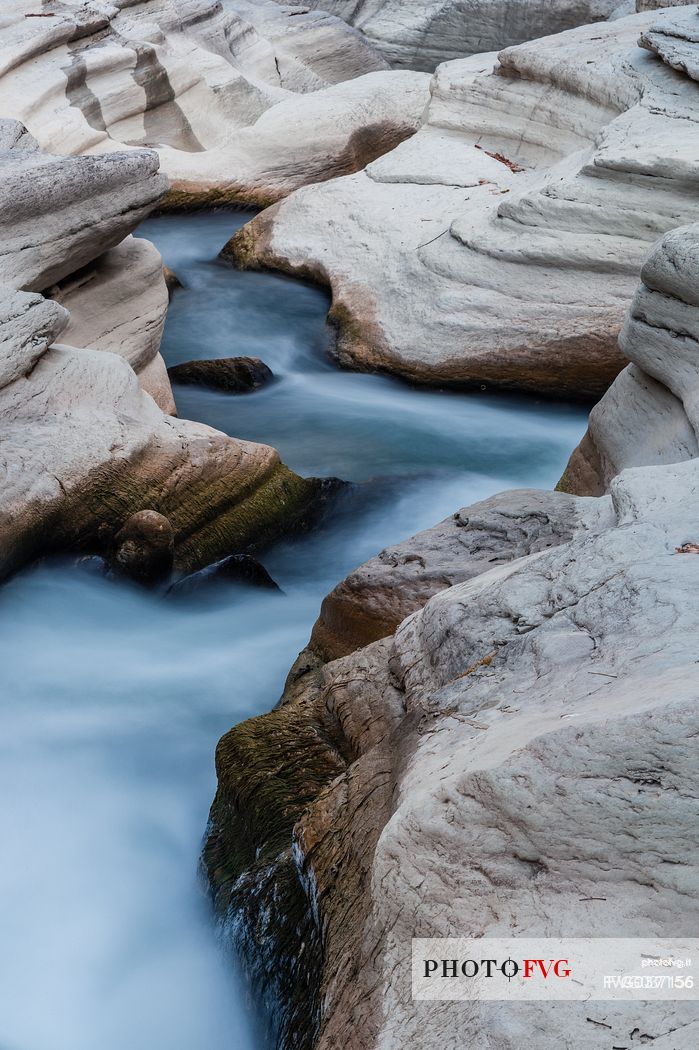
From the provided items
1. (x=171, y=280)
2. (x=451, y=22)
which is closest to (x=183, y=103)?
(x=171, y=280)

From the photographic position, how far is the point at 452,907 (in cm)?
224

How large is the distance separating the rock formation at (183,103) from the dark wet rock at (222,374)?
4080 millimetres

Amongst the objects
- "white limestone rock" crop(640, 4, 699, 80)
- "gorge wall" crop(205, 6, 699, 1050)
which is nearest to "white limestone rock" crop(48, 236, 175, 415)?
"gorge wall" crop(205, 6, 699, 1050)

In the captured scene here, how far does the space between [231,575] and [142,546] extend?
0.52 meters

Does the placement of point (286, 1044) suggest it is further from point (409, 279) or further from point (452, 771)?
point (409, 279)

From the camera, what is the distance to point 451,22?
15.6 meters

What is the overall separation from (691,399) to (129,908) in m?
3.09

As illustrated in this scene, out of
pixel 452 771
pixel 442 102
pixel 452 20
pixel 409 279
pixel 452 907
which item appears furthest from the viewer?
pixel 452 20

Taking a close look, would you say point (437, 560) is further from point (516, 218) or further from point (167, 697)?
point (516, 218)

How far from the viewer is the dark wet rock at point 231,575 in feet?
17.8

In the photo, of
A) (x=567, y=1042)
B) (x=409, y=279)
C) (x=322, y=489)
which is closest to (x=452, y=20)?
(x=409, y=279)

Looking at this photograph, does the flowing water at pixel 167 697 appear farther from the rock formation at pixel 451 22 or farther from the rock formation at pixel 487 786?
the rock formation at pixel 451 22
